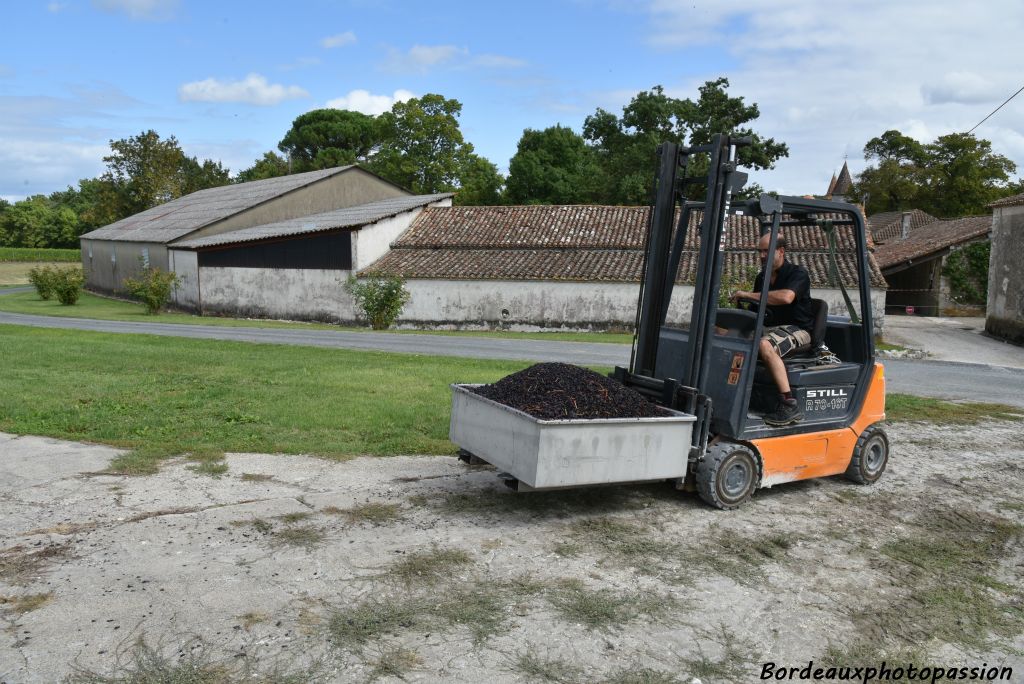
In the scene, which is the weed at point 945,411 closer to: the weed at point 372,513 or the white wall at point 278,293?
the weed at point 372,513

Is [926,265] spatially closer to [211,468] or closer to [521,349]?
[521,349]

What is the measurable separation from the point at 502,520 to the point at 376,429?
3.13 m

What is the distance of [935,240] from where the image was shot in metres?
42.6

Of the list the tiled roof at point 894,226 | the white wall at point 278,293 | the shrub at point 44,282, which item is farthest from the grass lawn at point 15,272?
the tiled roof at point 894,226

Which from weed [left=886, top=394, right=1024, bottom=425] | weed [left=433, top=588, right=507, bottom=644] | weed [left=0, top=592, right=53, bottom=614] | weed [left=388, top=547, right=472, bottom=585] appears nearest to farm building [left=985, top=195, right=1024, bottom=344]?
weed [left=886, top=394, right=1024, bottom=425]

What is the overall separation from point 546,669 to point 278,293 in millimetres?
31948

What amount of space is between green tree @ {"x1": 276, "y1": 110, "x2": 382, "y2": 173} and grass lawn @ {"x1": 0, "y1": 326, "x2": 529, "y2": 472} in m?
57.9

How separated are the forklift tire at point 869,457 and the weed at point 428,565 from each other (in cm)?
408

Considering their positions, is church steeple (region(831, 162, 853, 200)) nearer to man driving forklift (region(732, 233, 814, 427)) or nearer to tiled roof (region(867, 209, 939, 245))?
tiled roof (region(867, 209, 939, 245))

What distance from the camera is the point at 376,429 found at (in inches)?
349

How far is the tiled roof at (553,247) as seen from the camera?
99.6 ft

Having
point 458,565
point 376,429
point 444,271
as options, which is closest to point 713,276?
point 458,565

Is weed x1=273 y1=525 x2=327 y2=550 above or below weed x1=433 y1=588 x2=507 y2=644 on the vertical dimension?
below

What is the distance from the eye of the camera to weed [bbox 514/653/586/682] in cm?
384
